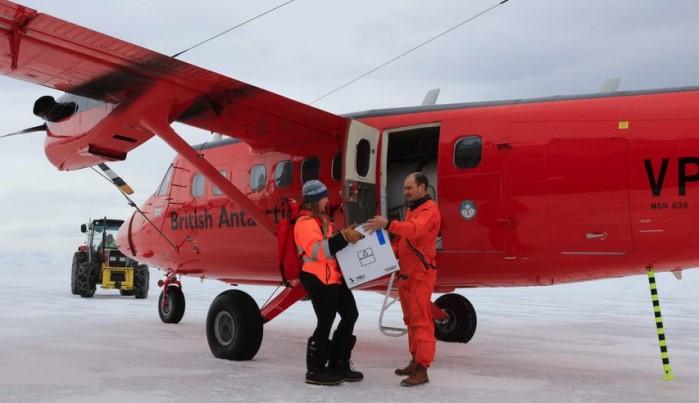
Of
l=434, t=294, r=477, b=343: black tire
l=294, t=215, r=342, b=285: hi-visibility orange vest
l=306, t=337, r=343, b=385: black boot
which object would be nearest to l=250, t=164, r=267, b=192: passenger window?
l=294, t=215, r=342, b=285: hi-visibility orange vest

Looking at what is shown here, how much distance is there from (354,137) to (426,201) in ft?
6.11

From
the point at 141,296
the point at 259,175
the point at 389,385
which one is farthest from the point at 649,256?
the point at 141,296

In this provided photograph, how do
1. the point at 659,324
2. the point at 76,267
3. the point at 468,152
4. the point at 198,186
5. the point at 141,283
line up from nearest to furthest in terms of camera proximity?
1. the point at 659,324
2. the point at 468,152
3. the point at 198,186
4. the point at 141,283
5. the point at 76,267

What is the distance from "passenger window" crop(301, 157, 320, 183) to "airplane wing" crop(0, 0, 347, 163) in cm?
29

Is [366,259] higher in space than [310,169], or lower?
lower

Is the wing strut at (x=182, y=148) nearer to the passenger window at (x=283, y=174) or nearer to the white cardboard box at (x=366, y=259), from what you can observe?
the passenger window at (x=283, y=174)

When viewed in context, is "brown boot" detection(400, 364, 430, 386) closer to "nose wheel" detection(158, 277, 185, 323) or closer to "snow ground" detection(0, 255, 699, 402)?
"snow ground" detection(0, 255, 699, 402)

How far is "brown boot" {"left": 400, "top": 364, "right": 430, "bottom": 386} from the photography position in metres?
5.95

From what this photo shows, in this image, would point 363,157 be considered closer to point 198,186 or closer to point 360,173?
point 360,173

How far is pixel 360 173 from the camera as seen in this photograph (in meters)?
7.95

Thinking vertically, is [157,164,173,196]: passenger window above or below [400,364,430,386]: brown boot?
above

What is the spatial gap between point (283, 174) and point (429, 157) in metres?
2.14

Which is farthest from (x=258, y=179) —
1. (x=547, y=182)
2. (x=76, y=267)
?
(x=76, y=267)

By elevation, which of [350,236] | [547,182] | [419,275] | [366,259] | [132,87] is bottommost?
[419,275]
